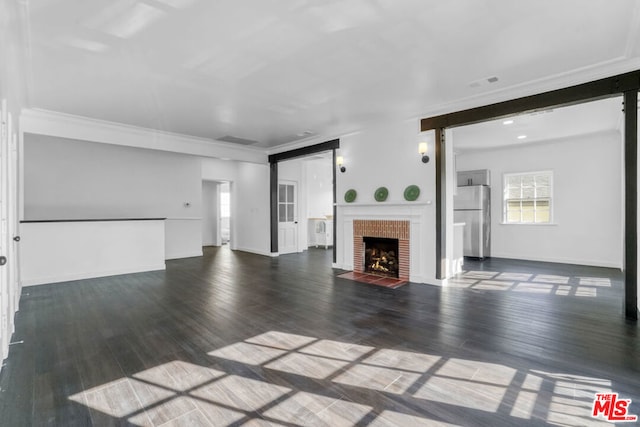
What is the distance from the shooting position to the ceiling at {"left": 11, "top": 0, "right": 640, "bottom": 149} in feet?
8.07

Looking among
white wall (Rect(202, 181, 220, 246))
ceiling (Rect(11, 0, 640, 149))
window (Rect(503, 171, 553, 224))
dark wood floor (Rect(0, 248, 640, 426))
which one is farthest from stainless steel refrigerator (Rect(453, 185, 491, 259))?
white wall (Rect(202, 181, 220, 246))

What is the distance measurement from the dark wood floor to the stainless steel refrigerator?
2818 millimetres

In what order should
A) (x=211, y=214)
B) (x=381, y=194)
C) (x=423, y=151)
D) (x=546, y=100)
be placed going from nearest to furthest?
(x=546, y=100)
(x=423, y=151)
(x=381, y=194)
(x=211, y=214)

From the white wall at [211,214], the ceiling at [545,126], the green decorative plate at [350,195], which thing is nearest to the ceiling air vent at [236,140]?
the green decorative plate at [350,195]

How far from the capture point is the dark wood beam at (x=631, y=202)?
10.8 feet

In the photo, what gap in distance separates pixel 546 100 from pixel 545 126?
7.66 feet

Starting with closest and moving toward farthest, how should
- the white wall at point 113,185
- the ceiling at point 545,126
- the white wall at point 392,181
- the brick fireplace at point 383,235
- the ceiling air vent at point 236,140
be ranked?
the ceiling at point 545,126 < the white wall at point 392,181 < the brick fireplace at point 383,235 < the white wall at point 113,185 < the ceiling air vent at point 236,140

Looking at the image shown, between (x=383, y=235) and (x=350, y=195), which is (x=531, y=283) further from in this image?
(x=350, y=195)

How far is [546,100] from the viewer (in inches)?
150

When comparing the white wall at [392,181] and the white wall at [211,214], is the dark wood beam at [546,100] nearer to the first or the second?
the white wall at [392,181]
